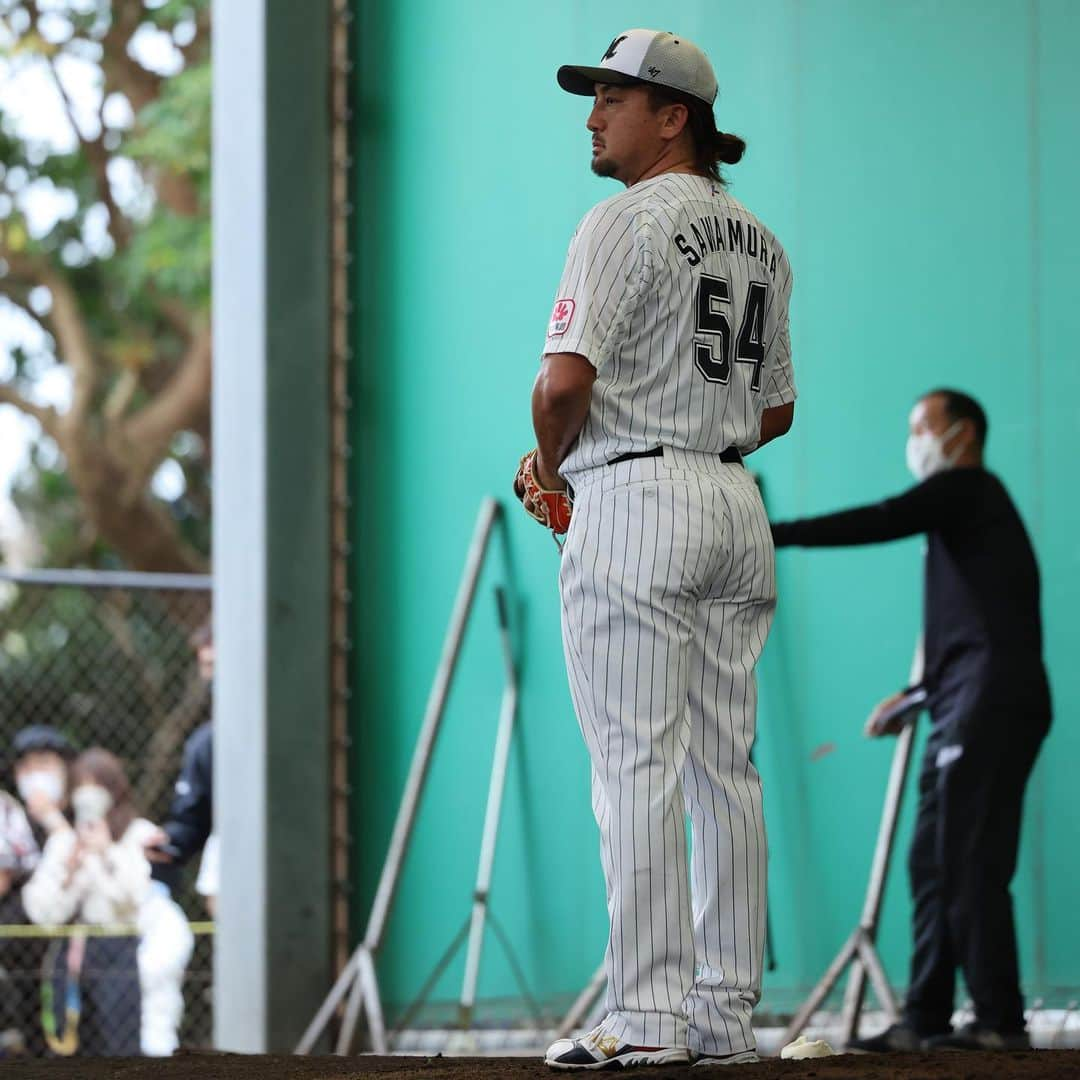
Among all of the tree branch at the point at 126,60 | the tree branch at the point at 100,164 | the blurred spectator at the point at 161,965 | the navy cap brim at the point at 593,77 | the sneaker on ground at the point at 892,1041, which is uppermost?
the tree branch at the point at 126,60

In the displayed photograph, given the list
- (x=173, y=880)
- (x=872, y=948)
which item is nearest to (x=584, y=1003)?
(x=872, y=948)

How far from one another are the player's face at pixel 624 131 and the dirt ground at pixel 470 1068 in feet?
5.14

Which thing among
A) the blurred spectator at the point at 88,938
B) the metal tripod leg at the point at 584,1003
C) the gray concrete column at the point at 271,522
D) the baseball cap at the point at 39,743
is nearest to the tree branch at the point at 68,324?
the baseball cap at the point at 39,743

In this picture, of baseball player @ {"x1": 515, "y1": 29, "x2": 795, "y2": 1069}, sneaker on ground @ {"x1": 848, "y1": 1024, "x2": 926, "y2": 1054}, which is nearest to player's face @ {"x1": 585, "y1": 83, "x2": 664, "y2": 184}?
baseball player @ {"x1": 515, "y1": 29, "x2": 795, "y2": 1069}

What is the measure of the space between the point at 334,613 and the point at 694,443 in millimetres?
3726

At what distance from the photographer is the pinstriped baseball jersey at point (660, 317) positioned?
3.13m

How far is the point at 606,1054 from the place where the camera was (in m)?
3.04

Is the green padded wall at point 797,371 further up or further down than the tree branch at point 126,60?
further down

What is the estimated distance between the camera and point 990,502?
16.5 ft

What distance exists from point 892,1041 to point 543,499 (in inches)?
88.3

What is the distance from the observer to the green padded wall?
5484 millimetres

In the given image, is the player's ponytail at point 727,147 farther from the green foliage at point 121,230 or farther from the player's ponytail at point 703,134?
the green foliage at point 121,230

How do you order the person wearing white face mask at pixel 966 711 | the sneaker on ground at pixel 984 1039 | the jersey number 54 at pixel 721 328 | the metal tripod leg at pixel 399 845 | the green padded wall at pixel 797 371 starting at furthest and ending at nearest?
1. the metal tripod leg at pixel 399 845
2. the green padded wall at pixel 797 371
3. the person wearing white face mask at pixel 966 711
4. the sneaker on ground at pixel 984 1039
5. the jersey number 54 at pixel 721 328

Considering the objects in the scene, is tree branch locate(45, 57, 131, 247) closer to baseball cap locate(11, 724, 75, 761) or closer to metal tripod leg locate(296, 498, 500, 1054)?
baseball cap locate(11, 724, 75, 761)
